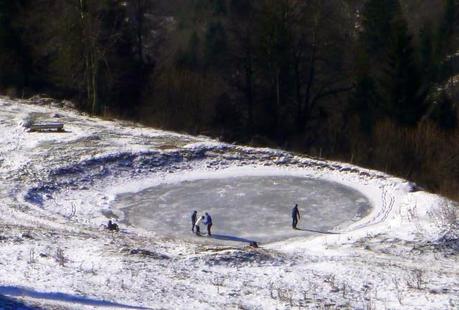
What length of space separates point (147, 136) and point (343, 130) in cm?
1860

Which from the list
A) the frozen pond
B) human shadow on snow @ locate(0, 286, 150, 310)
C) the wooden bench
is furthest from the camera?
the wooden bench

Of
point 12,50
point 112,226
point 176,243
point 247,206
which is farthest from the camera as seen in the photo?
point 12,50

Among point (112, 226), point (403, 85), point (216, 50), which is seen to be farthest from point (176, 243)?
point (216, 50)

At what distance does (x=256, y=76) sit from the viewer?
185ft

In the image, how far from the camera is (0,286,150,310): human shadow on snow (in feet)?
52.7

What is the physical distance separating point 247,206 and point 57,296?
41.3 feet

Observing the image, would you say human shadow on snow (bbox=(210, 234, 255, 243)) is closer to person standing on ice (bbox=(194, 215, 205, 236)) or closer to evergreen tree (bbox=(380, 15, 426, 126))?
person standing on ice (bbox=(194, 215, 205, 236))

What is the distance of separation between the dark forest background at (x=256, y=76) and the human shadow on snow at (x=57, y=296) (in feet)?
93.5

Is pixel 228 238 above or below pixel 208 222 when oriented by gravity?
below

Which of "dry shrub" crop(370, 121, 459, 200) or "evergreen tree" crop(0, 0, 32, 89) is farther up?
"evergreen tree" crop(0, 0, 32, 89)

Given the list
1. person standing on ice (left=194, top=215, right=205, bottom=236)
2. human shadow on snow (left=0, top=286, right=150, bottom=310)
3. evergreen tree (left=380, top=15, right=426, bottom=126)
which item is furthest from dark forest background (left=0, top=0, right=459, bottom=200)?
human shadow on snow (left=0, top=286, right=150, bottom=310)

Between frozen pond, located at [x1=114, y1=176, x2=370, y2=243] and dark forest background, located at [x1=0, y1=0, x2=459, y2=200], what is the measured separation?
13.7 metres

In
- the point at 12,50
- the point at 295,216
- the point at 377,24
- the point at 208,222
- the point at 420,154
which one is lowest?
the point at 208,222

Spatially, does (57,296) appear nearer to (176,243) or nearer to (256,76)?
(176,243)
